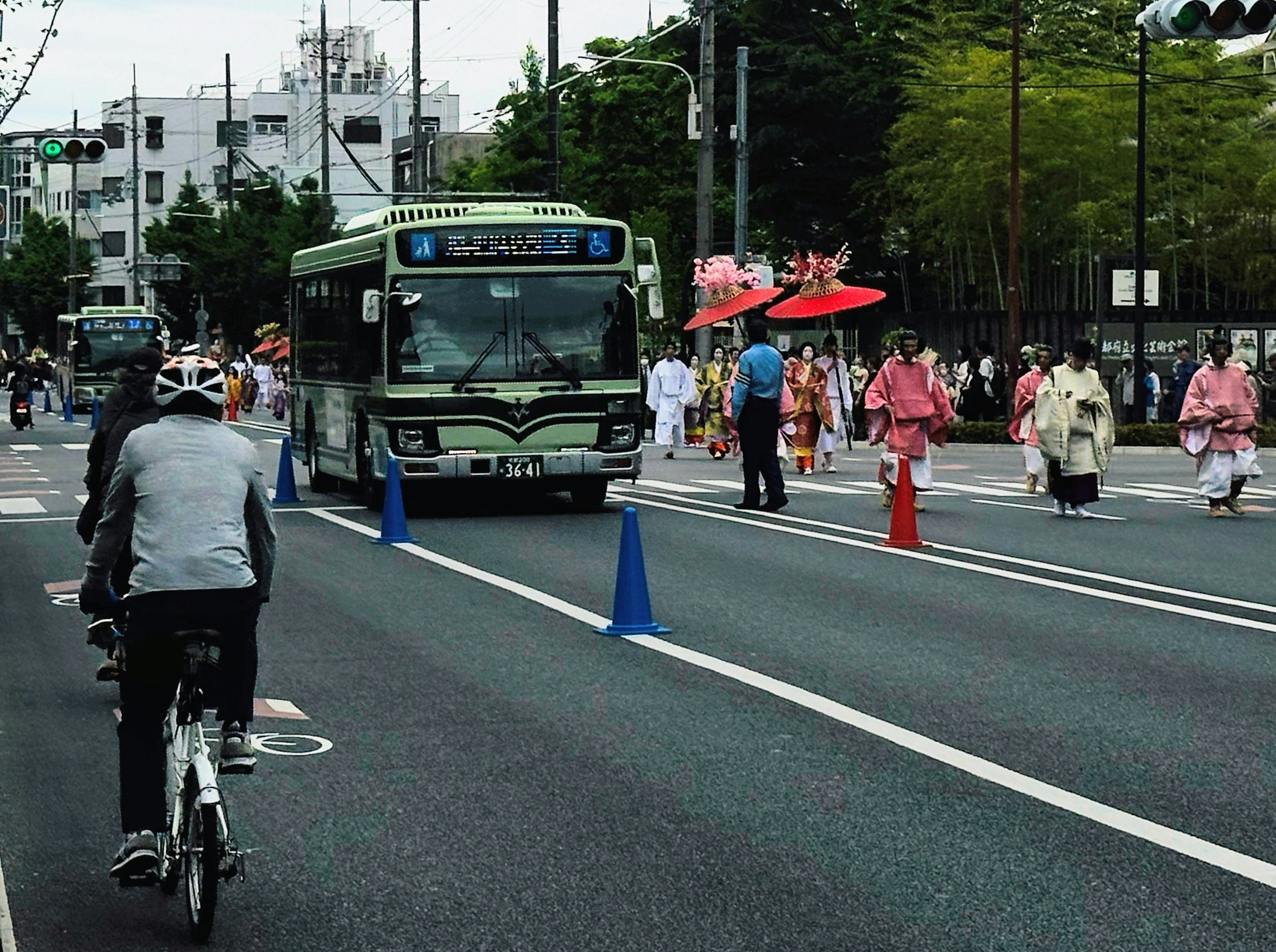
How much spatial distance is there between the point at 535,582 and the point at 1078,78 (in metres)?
46.2

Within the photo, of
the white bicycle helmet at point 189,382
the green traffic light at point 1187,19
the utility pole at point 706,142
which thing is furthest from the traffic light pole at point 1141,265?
the white bicycle helmet at point 189,382

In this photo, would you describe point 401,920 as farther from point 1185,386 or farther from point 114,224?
point 114,224

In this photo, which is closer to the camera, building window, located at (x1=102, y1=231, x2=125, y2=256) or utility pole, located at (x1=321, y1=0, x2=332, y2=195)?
utility pole, located at (x1=321, y1=0, x2=332, y2=195)

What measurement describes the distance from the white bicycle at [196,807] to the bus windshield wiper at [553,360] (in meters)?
15.9

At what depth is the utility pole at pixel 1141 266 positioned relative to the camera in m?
42.6

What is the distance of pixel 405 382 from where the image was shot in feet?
73.0

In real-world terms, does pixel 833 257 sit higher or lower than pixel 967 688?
higher

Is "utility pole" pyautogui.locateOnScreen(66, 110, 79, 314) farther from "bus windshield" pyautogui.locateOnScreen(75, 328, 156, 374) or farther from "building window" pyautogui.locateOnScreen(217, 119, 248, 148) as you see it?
"bus windshield" pyautogui.locateOnScreen(75, 328, 156, 374)

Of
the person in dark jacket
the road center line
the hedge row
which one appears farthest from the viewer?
the hedge row

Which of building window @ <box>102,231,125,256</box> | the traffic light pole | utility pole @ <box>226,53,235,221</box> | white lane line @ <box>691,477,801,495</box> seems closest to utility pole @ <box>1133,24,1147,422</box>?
the traffic light pole

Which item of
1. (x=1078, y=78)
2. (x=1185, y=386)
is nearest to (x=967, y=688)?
(x=1185, y=386)

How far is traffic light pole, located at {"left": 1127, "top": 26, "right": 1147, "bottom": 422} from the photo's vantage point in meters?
42.6

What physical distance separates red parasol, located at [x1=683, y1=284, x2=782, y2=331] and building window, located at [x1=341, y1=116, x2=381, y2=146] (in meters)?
87.3

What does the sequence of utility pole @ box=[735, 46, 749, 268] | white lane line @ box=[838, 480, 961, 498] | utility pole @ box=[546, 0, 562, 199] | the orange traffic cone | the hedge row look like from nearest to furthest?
the orange traffic cone → white lane line @ box=[838, 480, 961, 498] → the hedge row → utility pole @ box=[735, 46, 749, 268] → utility pole @ box=[546, 0, 562, 199]
